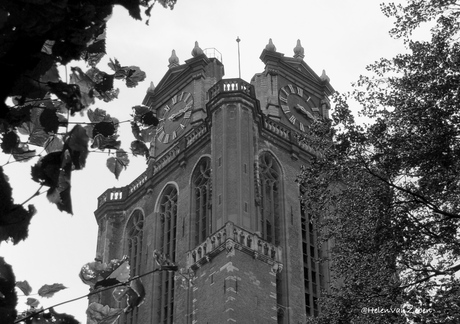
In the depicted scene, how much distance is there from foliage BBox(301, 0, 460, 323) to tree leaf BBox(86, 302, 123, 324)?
934 cm

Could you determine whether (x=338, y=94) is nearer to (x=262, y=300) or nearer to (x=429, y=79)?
(x=429, y=79)

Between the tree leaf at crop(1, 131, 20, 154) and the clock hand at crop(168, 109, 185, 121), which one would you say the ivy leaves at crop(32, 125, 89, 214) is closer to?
the tree leaf at crop(1, 131, 20, 154)

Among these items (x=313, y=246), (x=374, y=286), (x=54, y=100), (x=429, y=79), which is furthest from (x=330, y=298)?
(x=313, y=246)

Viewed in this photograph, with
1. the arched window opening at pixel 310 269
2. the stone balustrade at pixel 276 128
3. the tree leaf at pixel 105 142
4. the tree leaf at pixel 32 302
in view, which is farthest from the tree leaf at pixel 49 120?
the stone balustrade at pixel 276 128

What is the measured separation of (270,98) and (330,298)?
3133 cm

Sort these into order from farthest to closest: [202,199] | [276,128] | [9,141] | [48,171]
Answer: [276,128] → [202,199] → [9,141] → [48,171]

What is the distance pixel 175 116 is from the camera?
1938 inches

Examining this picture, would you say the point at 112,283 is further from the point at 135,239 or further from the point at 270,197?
the point at 135,239

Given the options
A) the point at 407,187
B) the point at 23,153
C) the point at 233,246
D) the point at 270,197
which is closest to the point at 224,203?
the point at 233,246

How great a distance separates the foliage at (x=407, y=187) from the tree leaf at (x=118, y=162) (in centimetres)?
889

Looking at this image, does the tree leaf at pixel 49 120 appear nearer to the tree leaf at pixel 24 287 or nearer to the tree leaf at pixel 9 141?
the tree leaf at pixel 9 141

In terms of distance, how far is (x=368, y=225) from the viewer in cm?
1619

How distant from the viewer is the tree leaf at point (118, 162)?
6.92 m

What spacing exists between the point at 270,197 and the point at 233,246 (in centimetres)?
589
